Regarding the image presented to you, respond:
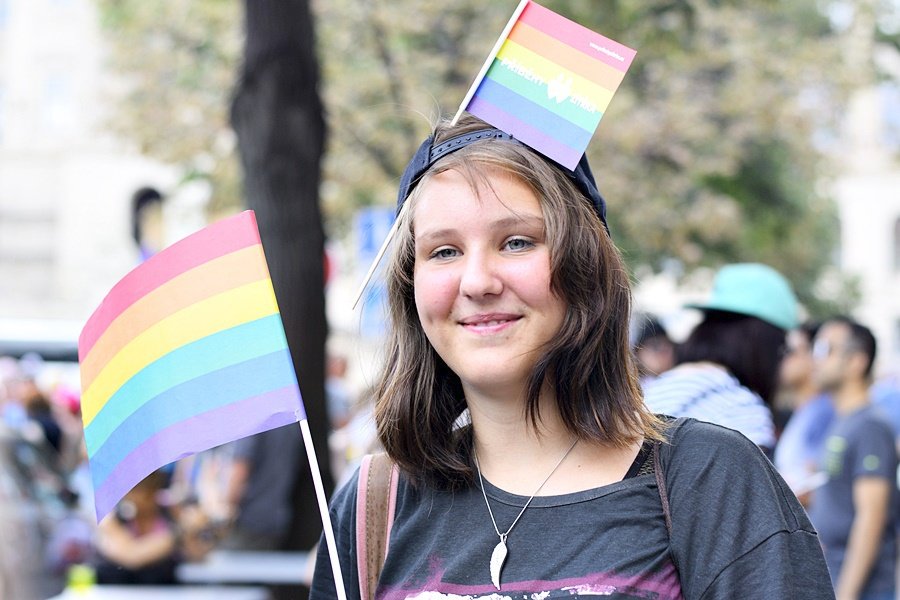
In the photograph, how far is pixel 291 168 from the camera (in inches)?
285

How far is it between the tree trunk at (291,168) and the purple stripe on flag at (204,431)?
189 inches

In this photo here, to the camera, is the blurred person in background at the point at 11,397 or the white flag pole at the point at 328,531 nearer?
the white flag pole at the point at 328,531

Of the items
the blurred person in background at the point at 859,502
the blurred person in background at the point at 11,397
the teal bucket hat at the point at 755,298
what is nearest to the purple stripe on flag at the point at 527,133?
the teal bucket hat at the point at 755,298

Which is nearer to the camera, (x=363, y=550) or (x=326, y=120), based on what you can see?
(x=363, y=550)

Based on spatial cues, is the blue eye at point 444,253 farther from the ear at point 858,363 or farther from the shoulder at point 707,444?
the ear at point 858,363

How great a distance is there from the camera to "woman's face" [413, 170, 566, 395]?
2.13 metres

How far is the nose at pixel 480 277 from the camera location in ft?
6.93

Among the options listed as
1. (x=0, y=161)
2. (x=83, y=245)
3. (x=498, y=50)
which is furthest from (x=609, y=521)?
(x=0, y=161)

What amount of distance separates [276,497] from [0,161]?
35422 mm

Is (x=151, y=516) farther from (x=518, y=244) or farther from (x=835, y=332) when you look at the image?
(x=518, y=244)

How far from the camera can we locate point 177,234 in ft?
71.1

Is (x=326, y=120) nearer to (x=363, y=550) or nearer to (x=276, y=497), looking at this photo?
(x=276, y=497)

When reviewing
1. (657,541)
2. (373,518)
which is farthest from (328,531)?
(657,541)

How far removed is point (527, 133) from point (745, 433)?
1590mm
